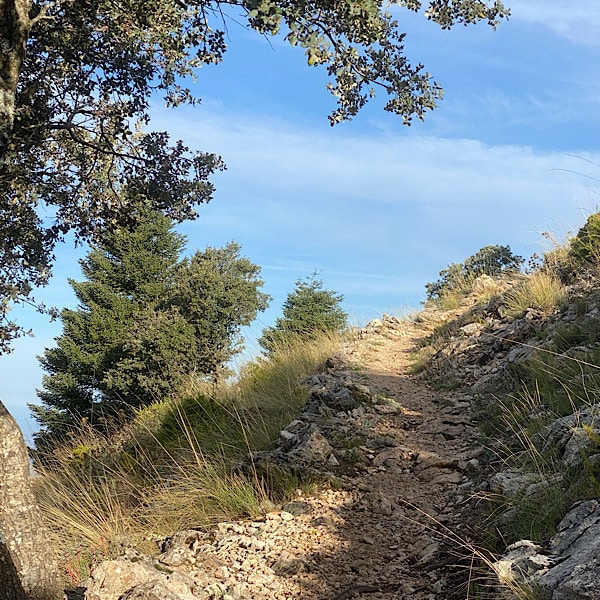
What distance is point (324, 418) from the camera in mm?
7422

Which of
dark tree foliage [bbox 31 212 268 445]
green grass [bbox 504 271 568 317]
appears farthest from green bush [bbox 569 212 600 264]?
dark tree foliage [bbox 31 212 268 445]

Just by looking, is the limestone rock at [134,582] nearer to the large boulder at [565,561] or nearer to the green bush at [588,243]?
the large boulder at [565,561]

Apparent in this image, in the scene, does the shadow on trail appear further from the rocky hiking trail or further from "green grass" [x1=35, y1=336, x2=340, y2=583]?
"green grass" [x1=35, y1=336, x2=340, y2=583]

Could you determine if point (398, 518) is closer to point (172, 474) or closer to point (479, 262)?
point (172, 474)

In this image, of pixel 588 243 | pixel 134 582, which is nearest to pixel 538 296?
pixel 588 243

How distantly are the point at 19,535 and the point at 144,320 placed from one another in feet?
68.1

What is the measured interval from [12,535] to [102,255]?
26.9 meters

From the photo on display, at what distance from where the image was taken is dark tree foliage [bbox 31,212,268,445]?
22.5m

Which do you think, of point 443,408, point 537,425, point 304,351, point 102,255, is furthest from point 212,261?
point 537,425

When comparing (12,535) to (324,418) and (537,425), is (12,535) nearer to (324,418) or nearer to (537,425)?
(324,418)

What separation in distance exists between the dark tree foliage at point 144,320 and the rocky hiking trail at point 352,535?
1491cm

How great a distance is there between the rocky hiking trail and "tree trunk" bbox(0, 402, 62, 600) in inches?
23.0

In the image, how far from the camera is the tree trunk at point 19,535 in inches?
154

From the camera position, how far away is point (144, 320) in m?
24.2
